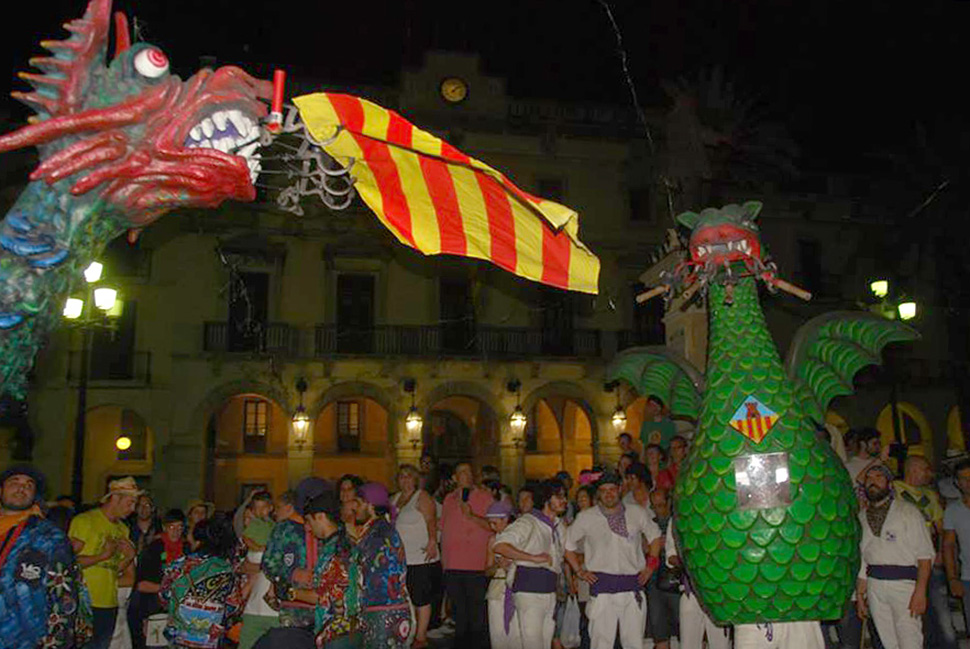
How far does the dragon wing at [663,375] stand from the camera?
569 centimetres

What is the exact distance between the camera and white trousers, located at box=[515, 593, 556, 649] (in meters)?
6.87

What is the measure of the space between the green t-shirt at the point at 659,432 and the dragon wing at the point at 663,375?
3.36 m

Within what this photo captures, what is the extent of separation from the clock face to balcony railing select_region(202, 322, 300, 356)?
8.06 m

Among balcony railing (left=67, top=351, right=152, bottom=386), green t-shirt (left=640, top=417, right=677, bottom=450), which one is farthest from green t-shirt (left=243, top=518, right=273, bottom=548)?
balcony railing (left=67, top=351, right=152, bottom=386)

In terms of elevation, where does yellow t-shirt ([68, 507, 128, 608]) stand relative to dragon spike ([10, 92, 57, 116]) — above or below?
below

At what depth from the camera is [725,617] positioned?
4.47 meters

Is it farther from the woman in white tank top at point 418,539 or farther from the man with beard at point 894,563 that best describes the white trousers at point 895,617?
the woman in white tank top at point 418,539

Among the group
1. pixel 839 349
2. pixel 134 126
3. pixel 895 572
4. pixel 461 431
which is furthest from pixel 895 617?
pixel 461 431

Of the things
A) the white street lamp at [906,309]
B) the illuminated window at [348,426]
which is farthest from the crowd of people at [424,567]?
the illuminated window at [348,426]

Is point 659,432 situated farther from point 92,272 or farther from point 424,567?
point 92,272

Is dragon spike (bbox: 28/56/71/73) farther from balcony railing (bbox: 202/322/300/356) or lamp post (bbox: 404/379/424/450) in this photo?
balcony railing (bbox: 202/322/300/356)

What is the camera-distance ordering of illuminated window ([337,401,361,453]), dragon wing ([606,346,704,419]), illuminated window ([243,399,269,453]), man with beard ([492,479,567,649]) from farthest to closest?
illuminated window ([337,401,361,453]) < illuminated window ([243,399,269,453]) < man with beard ([492,479,567,649]) < dragon wing ([606,346,704,419])

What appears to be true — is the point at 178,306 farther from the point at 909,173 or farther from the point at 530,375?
the point at 909,173

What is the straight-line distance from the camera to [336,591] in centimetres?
481
